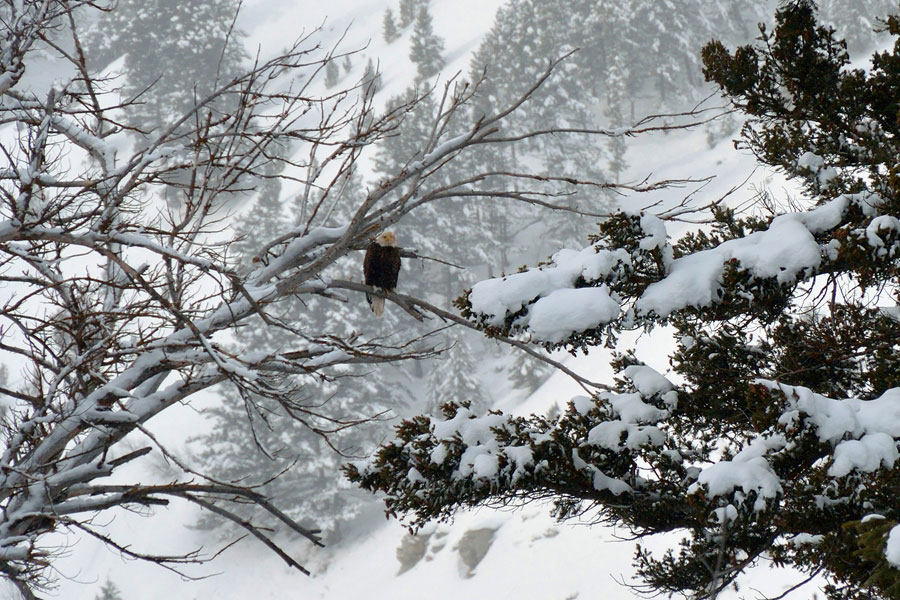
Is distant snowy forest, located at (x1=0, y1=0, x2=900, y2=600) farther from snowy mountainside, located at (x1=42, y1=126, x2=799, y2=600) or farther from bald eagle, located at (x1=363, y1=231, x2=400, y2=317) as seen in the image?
snowy mountainside, located at (x1=42, y1=126, x2=799, y2=600)

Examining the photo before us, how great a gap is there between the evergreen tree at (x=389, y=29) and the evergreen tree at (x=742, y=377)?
182ft

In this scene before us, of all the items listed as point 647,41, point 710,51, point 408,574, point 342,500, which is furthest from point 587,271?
point 647,41

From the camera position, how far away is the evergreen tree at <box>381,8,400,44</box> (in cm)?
5531

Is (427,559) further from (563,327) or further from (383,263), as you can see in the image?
(563,327)

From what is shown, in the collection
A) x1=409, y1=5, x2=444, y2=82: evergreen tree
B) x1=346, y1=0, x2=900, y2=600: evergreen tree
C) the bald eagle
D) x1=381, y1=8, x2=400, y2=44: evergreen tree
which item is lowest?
x1=346, y1=0, x2=900, y2=600: evergreen tree

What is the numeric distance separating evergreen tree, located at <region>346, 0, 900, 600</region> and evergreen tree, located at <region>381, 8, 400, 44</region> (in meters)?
55.6

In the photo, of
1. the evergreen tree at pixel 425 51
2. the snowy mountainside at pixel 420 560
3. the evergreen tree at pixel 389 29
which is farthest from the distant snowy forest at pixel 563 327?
the evergreen tree at pixel 389 29

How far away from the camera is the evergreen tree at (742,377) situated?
9.17 ft

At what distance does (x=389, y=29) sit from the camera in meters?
55.4

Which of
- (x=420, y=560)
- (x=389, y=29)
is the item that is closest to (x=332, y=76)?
(x=389, y=29)

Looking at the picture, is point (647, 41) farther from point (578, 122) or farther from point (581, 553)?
point (581, 553)

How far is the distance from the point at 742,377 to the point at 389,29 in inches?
2242

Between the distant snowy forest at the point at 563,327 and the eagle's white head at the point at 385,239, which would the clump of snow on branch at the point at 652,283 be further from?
the eagle's white head at the point at 385,239

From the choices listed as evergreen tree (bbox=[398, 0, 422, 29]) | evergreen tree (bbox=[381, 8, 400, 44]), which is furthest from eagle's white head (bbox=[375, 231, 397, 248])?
evergreen tree (bbox=[398, 0, 422, 29])
